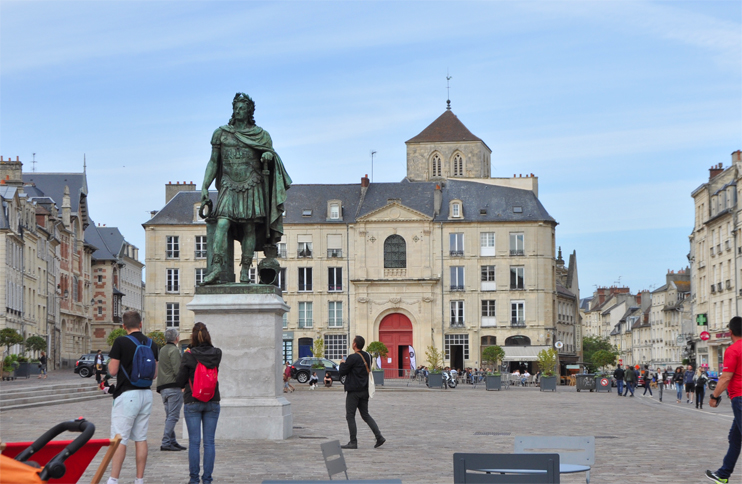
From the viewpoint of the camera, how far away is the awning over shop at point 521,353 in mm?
70812

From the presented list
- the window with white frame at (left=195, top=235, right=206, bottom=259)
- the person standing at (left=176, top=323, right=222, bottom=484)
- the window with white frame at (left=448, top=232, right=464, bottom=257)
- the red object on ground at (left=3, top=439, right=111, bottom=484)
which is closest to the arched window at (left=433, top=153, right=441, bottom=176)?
Result: the window with white frame at (left=448, top=232, right=464, bottom=257)

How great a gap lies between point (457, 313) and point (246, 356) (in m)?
58.5

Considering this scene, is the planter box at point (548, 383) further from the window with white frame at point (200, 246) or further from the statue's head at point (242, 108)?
the statue's head at point (242, 108)

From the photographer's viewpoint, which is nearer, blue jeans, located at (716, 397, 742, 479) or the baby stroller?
the baby stroller

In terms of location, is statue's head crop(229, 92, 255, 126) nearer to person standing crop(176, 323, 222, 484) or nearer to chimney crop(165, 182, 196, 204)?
person standing crop(176, 323, 222, 484)

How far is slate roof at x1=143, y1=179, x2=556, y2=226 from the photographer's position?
7406 centimetres

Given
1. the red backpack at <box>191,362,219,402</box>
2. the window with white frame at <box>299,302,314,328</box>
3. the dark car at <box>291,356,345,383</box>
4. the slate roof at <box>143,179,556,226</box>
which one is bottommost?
the dark car at <box>291,356,345,383</box>

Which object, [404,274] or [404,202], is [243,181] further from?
[404,202]

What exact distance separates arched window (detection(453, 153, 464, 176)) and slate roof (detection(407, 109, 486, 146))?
5.69 ft

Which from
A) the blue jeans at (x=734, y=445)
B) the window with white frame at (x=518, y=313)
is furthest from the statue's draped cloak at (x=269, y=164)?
the window with white frame at (x=518, y=313)

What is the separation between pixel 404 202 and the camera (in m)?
75.3

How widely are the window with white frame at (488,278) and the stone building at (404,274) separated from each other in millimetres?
69

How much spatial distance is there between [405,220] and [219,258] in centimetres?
5789

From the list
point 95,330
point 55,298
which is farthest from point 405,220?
point 95,330
